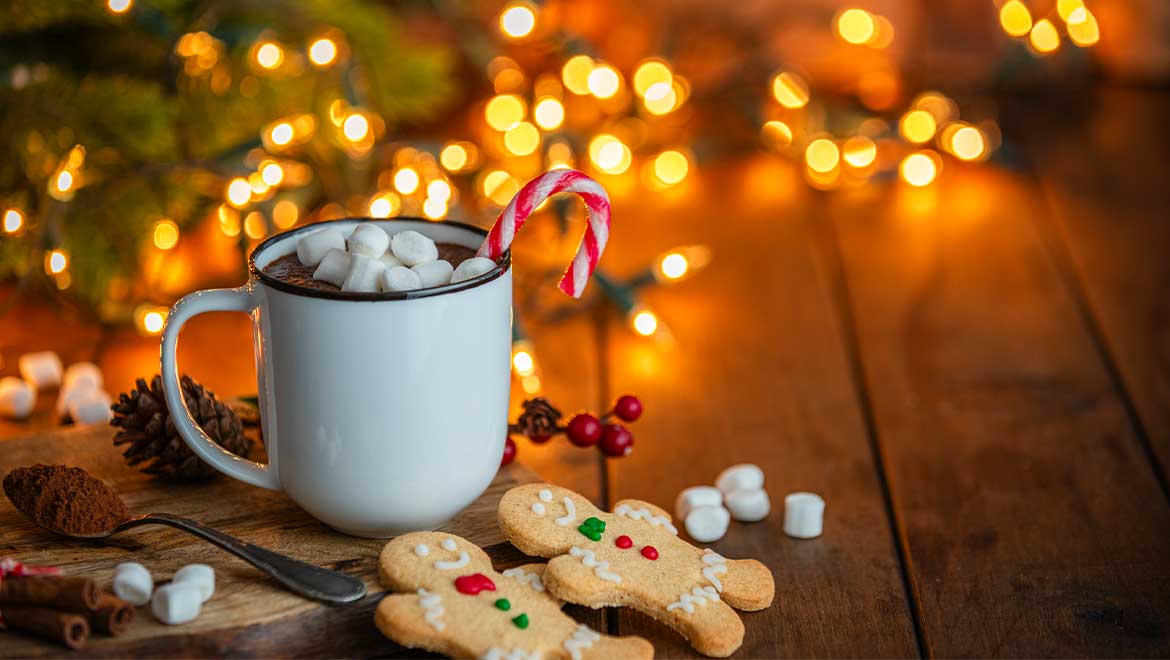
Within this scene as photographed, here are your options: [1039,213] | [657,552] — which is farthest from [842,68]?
[657,552]

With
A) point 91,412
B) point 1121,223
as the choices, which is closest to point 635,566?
point 91,412

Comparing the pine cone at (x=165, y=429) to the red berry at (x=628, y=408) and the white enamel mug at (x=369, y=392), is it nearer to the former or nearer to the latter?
the white enamel mug at (x=369, y=392)

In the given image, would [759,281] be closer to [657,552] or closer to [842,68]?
[657,552]

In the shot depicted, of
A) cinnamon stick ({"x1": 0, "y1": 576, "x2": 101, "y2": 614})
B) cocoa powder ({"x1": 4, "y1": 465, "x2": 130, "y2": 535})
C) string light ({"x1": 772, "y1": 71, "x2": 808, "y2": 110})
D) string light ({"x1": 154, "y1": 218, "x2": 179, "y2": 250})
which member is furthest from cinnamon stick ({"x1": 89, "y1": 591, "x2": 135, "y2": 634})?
string light ({"x1": 772, "y1": 71, "x2": 808, "y2": 110})

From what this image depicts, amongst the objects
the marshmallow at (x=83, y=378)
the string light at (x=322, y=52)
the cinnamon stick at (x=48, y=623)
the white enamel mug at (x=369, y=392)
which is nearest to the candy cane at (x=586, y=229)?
the white enamel mug at (x=369, y=392)

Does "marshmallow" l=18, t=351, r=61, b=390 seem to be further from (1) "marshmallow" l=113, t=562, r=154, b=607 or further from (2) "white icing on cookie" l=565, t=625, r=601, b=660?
(2) "white icing on cookie" l=565, t=625, r=601, b=660

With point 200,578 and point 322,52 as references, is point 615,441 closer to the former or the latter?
point 200,578
